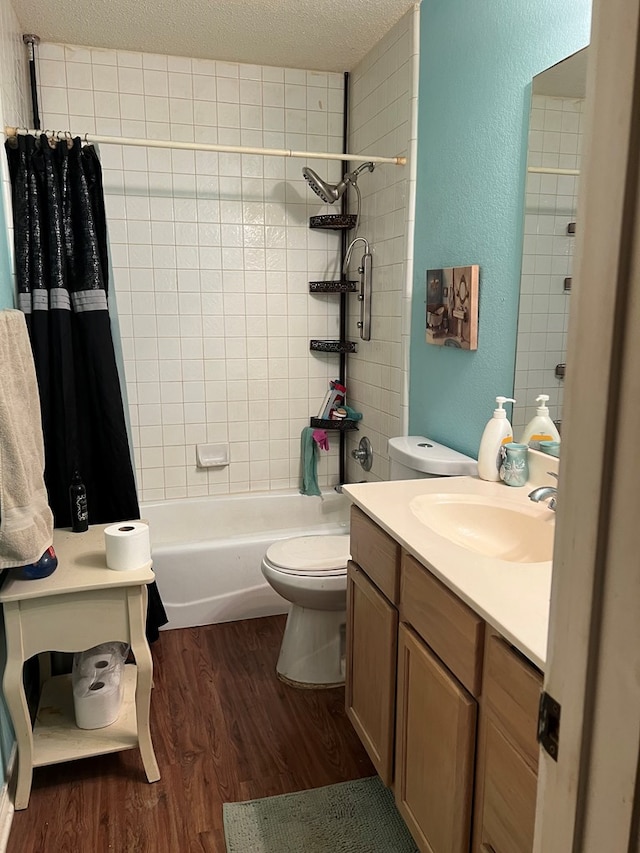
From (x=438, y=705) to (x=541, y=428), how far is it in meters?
0.89

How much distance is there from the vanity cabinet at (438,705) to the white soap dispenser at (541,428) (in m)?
0.57

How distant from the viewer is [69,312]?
7.70 feet

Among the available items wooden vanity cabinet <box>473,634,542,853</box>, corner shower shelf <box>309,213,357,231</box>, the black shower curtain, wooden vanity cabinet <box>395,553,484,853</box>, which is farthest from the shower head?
wooden vanity cabinet <box>473,634,542,853</box>

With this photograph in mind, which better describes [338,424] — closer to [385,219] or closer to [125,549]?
[385,219]

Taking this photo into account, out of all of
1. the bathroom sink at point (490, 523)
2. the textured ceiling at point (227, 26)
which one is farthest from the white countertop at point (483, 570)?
the textured ceiling at point (227, 26)

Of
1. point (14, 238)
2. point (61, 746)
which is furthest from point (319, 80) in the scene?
point (61, 746)

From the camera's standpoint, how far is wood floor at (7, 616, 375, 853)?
68.6 inches

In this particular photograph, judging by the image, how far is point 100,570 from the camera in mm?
1842

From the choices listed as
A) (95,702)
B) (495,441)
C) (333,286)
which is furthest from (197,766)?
(333,286)

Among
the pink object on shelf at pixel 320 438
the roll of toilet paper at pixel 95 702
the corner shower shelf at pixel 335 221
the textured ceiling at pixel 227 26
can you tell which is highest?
the textured ceiling at pixel 227 26

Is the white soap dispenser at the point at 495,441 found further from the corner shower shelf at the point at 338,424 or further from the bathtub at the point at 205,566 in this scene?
the corner shower shelf at the point at 338,424

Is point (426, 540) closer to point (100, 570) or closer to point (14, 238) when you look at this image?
point (100, 570)

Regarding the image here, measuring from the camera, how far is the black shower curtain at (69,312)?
230cm

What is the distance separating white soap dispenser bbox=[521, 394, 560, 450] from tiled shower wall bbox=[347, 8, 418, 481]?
Result: 2.91 feet
